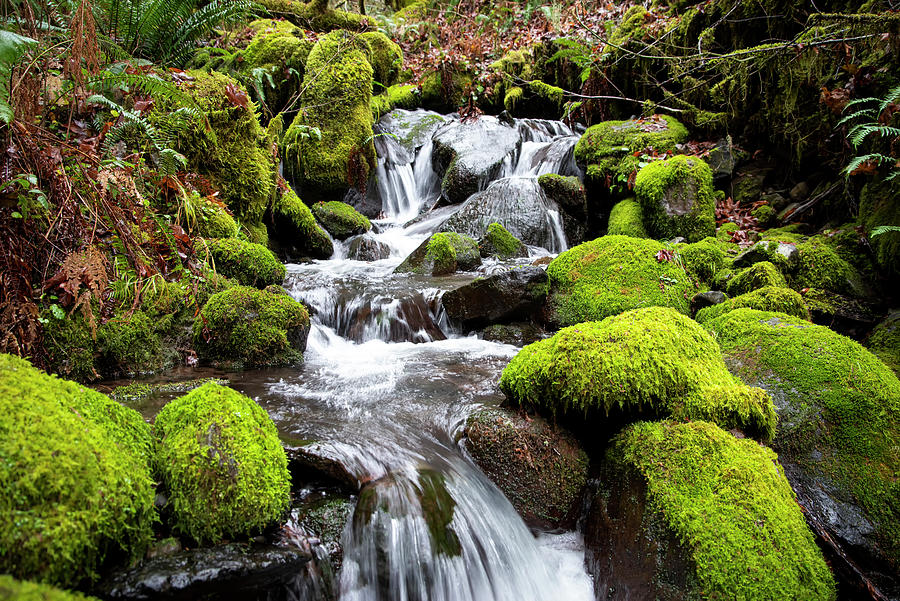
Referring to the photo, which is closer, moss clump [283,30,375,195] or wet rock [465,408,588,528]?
wet rock [465,408,588,528]

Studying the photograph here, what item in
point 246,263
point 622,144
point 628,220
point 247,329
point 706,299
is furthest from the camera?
point 622,144

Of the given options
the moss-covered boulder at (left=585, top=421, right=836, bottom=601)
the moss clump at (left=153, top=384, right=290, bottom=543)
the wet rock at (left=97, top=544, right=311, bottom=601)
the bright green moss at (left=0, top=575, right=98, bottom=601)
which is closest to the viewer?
the bright green moss at (left=0, top=575, right=98, bottom=601)

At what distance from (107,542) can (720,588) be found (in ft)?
8.39

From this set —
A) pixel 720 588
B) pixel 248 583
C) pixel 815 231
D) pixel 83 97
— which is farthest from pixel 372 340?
pixel 815 231

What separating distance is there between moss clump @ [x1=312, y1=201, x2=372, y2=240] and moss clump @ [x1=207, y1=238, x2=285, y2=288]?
3.29 meters

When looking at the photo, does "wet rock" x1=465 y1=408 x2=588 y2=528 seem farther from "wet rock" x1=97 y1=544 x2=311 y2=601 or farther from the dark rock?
the dark rock

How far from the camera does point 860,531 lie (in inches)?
101

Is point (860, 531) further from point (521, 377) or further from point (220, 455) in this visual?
point (220, 455)

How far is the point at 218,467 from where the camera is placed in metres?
1.91

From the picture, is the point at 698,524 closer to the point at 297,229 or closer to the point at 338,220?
the point at 297,229

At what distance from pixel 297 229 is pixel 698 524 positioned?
7543mm

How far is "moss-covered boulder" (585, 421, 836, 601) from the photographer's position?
6.93 feet

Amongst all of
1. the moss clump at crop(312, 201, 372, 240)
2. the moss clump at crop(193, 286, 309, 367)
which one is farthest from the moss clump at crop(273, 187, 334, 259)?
the moss clump at crop(193, 286, 309, 367)

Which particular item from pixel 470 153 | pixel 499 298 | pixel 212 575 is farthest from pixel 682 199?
pixel 212 575
